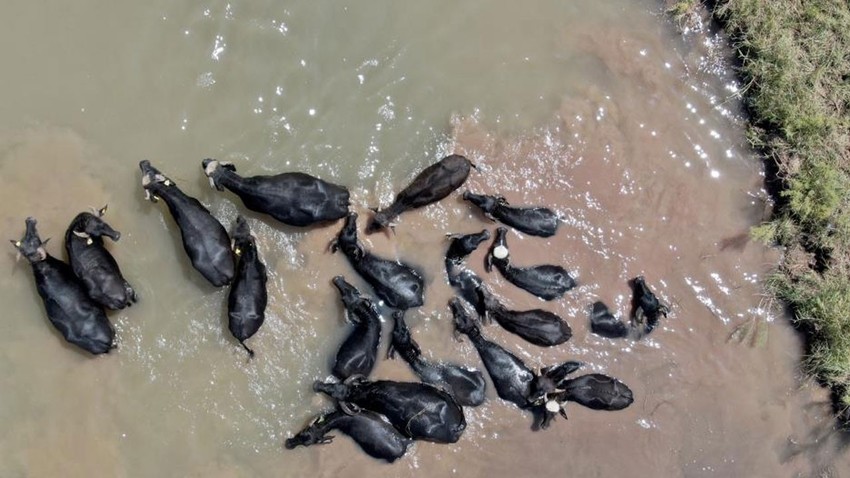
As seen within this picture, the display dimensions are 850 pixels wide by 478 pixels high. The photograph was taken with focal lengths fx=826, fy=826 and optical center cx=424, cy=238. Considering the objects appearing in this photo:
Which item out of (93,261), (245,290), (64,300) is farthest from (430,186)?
(64,300)

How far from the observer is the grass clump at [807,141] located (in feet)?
30.2

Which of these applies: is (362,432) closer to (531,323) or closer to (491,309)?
(491,309)

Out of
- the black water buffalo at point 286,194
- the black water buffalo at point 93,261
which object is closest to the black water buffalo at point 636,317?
the black water buffalo at point 286,194

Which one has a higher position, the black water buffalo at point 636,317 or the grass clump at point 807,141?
the grass clump at point 807,141

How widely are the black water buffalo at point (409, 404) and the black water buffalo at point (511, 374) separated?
0.57m

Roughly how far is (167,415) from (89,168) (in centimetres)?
282

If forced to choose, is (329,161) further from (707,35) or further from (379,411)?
(707,35)

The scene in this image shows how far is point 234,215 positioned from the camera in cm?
902

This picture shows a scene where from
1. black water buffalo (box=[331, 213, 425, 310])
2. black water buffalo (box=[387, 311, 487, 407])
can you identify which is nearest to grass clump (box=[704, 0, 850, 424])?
black water buffalo (box=[387, 311, 487, 407])

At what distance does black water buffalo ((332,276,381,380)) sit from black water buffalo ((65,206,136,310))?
2.31 meters

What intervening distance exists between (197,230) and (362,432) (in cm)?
277

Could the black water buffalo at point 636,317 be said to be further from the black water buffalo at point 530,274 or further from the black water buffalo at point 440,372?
the black water buffalo at point 440,372

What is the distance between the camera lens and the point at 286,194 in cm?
853

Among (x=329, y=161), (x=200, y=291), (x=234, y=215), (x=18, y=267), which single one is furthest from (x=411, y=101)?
(x=18, y=267)
